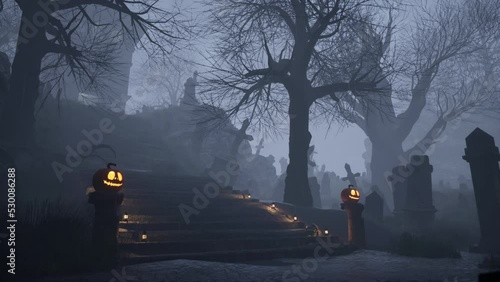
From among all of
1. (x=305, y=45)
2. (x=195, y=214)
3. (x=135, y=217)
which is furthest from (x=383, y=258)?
(x=305, y=45)

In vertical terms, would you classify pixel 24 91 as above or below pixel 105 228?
above

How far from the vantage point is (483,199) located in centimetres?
904

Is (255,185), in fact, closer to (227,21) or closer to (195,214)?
(227,21)

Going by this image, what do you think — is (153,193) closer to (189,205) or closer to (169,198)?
(169,198)

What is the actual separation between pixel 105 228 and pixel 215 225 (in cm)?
349

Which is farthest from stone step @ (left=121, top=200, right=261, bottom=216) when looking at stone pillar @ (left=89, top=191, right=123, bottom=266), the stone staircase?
stone pillar @ (left=89, top=191, right=123, bottom=266)

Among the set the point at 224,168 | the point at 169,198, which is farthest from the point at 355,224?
the point at 224,168

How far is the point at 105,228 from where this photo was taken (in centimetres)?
555

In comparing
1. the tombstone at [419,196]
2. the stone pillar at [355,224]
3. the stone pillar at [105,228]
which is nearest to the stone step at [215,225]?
the stone pillar at [355,224]

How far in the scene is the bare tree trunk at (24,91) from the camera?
449 inches

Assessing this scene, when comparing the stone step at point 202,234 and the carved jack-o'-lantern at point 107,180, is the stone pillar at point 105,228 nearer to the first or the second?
the carved jack-o'-lantern at point 107,180

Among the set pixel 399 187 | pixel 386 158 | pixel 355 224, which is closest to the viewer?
pixel 355 224

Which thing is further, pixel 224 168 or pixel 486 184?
pixel 224 168

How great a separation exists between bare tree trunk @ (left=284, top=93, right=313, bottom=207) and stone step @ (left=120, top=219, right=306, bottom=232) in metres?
3.50
